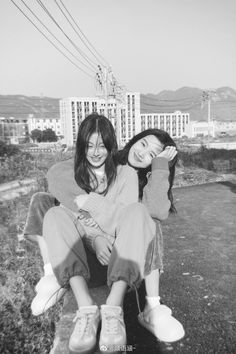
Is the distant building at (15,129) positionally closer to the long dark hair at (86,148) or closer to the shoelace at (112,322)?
the long dark hair at (86,148)

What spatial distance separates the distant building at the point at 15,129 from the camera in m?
112

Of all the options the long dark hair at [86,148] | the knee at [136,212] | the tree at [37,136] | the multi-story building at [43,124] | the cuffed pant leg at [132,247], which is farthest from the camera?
the multi-story building at [43,124]

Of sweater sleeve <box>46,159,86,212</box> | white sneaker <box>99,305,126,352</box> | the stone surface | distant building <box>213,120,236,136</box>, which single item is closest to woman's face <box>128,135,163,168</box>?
sweater sleeve <box>46,159,86,212</box>

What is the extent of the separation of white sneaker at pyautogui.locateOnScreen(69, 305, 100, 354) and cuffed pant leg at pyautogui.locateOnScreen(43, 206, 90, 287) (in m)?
0.20

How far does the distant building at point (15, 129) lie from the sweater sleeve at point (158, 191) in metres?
111

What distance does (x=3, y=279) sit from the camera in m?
3.43

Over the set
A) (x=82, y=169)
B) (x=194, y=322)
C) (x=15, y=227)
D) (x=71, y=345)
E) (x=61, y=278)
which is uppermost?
(x=82, y=169)

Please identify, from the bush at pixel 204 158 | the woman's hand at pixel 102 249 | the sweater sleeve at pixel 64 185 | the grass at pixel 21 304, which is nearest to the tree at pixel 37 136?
the bush at pixel 204 158

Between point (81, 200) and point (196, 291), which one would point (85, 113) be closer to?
point (196, 291)

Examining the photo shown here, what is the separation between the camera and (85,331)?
5.49 feet

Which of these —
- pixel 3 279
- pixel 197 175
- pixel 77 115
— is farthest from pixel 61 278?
pixel 77 115

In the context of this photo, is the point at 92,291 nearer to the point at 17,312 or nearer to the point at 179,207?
the point at 17,312

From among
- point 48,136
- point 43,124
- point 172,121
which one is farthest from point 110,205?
point 172,121

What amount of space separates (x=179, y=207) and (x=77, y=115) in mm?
107236
